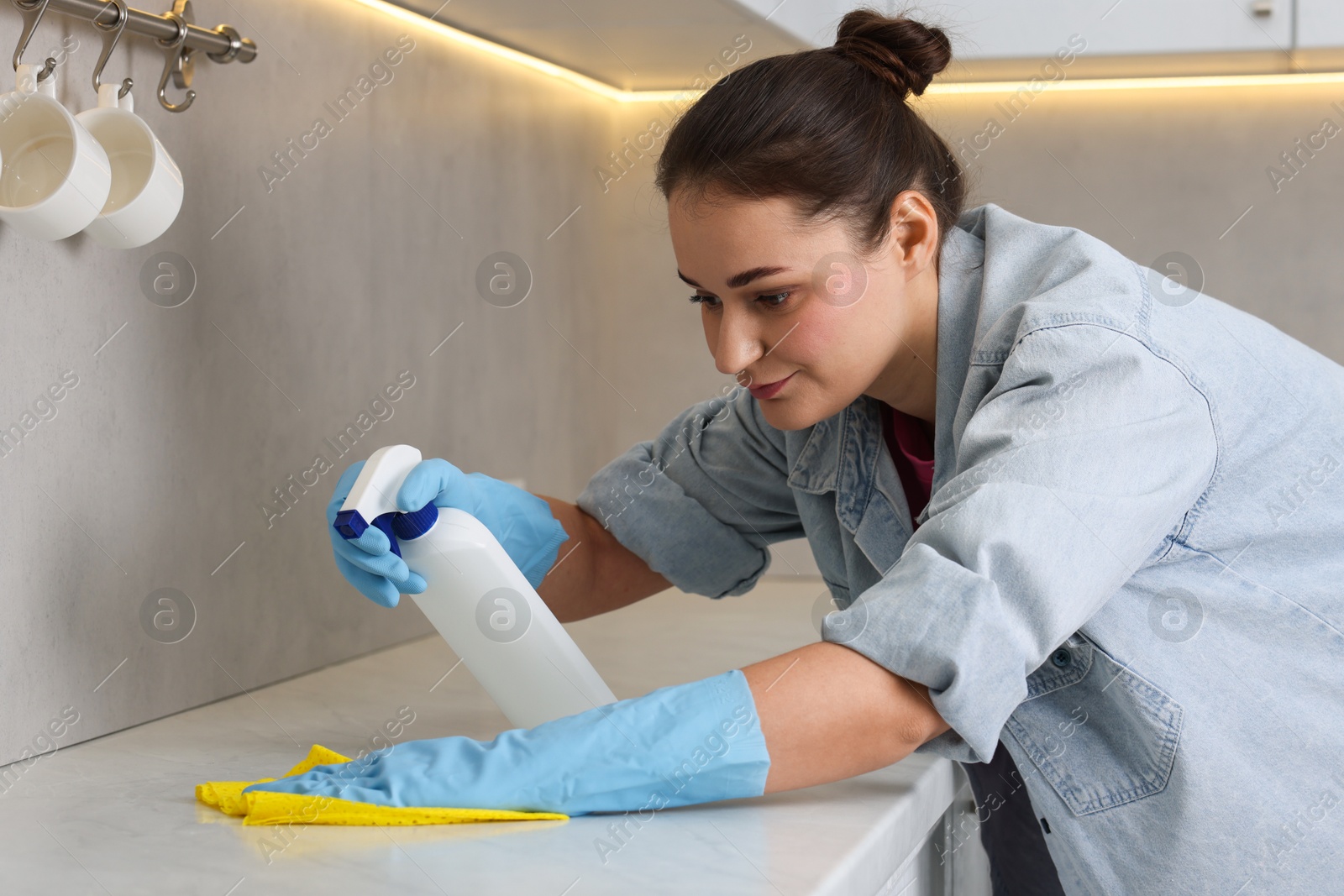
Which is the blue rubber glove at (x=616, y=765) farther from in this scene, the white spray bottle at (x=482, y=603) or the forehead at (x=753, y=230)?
the forehead at (x=753, y=230)

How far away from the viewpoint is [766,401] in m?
0.94

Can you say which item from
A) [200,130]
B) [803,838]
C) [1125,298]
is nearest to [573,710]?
[803,838]

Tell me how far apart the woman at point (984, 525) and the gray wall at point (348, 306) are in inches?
8.0

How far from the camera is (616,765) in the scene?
738 millimetres

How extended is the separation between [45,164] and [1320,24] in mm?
1399

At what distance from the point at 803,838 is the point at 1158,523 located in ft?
0.96

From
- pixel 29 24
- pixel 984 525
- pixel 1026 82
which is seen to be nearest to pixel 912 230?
pixel 984 525

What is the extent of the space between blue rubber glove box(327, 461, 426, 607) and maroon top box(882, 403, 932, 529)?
0.41m

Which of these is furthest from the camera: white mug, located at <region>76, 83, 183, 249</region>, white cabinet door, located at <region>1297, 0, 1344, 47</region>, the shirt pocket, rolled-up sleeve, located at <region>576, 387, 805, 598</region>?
white cabinet door, located at <region>1297, 0, 1344, 47</region>

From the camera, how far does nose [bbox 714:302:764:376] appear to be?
888 millimetres

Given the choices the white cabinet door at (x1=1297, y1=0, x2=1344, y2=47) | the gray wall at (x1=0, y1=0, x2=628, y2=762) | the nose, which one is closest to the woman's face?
the nose

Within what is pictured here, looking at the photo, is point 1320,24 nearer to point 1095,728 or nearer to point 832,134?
point 832,134

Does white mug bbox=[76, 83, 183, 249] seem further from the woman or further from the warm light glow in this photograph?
the warm light glow

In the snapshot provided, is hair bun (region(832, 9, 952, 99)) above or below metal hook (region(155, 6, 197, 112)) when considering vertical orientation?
below
